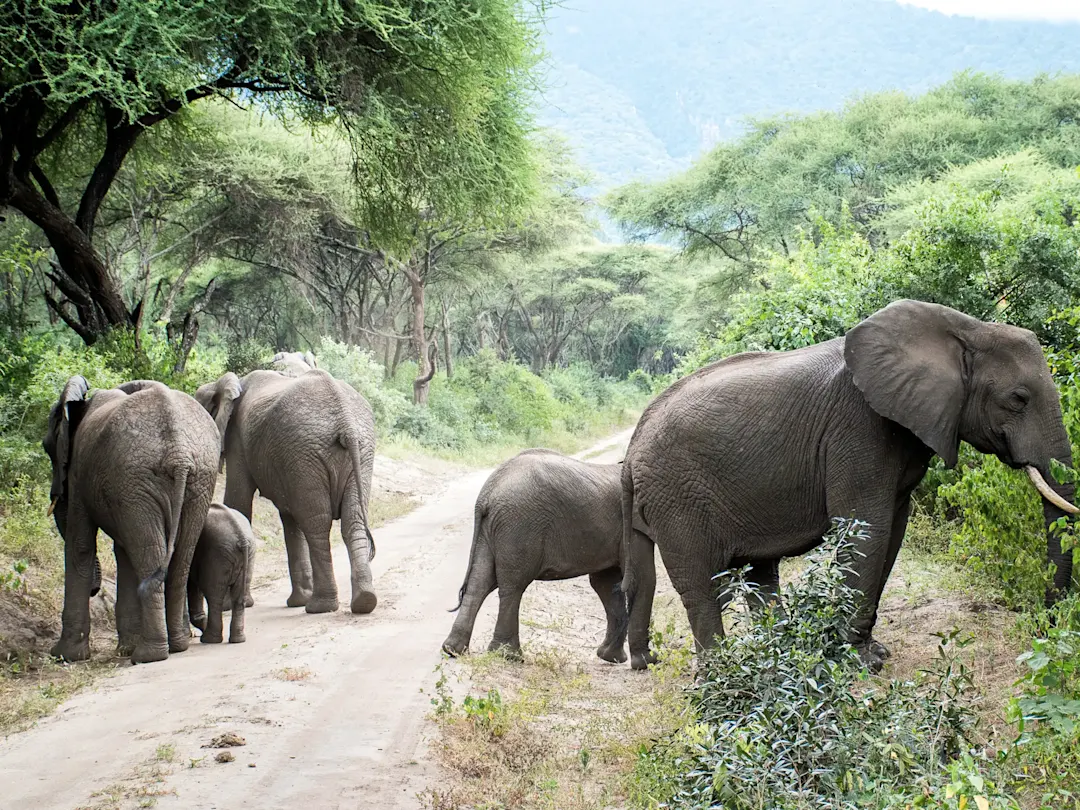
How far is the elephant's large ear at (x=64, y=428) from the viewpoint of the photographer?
880cm

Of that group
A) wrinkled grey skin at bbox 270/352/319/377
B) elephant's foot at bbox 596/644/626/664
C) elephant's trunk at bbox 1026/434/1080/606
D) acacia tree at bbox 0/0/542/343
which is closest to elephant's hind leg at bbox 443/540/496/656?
elephant's foot at bbox 596/644/626/664

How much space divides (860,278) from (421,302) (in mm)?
20276

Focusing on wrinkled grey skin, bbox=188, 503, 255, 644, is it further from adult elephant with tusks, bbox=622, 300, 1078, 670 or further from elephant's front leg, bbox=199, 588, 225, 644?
adult elephant with tusks, bbox=622, 300, 1078, 670

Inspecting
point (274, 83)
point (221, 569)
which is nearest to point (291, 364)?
point (274, 83)

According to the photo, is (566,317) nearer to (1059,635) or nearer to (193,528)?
(193,528)

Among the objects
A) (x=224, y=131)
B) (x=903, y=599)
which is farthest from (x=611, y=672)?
(x=224, y=131)

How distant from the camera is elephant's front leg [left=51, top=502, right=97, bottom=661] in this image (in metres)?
8.38

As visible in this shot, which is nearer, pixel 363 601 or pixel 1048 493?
pixel 1048 493

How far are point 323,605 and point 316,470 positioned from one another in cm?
117

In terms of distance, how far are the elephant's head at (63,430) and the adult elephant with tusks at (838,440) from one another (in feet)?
14.0

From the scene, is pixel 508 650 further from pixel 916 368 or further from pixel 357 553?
pixel 916 368

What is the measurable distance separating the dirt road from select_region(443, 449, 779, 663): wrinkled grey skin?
522 millimetres

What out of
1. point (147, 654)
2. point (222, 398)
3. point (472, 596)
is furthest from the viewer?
point (222, 398)

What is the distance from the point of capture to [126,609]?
872cm
